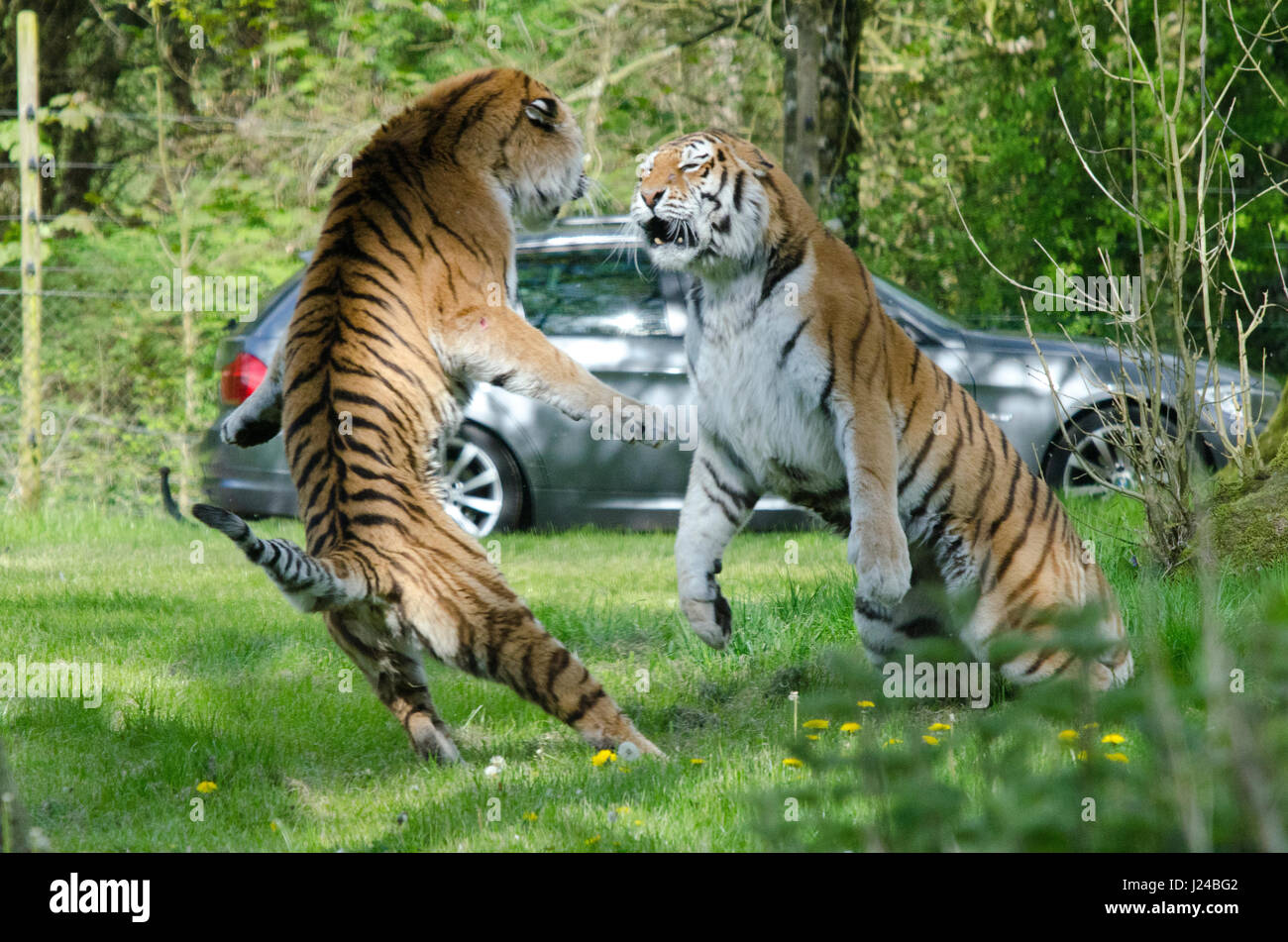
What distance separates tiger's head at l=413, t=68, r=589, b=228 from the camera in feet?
13.9

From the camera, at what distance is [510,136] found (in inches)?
167

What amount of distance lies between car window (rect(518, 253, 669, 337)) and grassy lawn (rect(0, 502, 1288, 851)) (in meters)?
1.34

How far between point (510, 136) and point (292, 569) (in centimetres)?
170

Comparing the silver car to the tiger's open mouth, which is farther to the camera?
the silver car

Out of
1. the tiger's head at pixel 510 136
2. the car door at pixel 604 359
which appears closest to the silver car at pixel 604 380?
the car door at pixel 604 359

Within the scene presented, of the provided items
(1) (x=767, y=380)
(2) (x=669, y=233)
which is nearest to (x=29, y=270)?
(2) (x=669, y=233)

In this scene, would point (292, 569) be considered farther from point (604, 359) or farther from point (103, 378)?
point (103, 378)

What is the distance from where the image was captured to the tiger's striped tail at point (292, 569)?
3.08 metres

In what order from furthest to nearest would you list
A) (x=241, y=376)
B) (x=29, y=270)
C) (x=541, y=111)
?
(x=29, y=270), (x=241, y=376), (x=541, y=111)

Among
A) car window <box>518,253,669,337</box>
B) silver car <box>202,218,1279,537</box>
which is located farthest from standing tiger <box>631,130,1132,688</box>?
car window <box>518,253,669,337</box>

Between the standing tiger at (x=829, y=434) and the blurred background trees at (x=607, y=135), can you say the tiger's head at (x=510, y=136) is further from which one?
the blurred background trees at (x=607, y=135)

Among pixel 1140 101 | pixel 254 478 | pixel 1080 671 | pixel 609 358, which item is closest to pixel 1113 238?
pixel 1140 101

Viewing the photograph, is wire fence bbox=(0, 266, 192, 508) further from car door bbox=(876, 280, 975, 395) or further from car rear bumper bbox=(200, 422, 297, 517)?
car door bbox=(876, 280, 975, 395)

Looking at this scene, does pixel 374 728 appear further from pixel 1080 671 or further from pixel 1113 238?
pixel 1113 238
